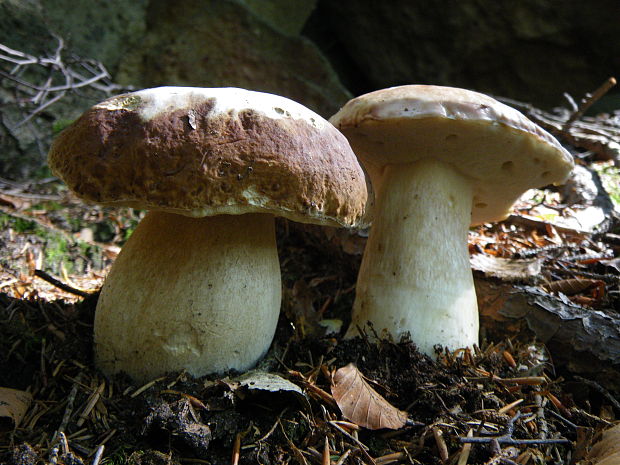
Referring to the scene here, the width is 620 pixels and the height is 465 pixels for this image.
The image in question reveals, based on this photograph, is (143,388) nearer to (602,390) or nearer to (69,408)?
(69,408)

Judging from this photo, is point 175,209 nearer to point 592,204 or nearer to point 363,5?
point 592,204

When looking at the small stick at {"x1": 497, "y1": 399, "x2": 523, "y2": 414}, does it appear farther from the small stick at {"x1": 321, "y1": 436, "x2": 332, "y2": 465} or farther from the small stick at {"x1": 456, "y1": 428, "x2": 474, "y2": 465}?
the small stick at {"x1": 321, "y1": 436, "x2": 332, "y2": 465}

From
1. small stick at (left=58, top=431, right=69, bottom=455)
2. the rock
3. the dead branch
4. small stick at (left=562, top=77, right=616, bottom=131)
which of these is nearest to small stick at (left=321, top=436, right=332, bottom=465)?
small stick at (left=58, top=431, right=69, bottom=455)

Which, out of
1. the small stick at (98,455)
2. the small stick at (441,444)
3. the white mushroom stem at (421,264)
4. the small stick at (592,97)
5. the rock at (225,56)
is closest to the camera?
the small stick at (98,455)

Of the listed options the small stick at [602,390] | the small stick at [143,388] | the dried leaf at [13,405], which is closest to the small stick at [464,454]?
the small stick at [602,390]

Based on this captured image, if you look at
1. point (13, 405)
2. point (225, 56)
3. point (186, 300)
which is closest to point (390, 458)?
point (186, 300)

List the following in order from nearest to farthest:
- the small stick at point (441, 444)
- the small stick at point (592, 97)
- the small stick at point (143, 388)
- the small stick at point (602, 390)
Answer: the small stick at point (441, 444) → the small stick at point (143, 388) → the small stick at point (602, 390) → the small stick at point (592, 97)

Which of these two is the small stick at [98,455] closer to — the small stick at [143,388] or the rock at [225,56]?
the small stick at [143,388]
